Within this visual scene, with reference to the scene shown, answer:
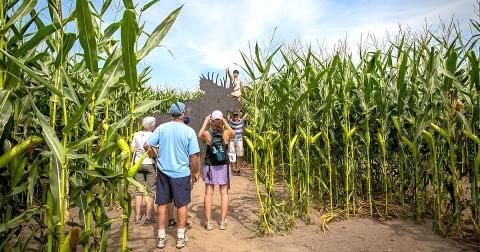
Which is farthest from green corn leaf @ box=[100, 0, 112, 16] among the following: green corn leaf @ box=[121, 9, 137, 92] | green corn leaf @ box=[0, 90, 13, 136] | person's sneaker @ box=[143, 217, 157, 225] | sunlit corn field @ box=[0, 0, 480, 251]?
person's sneaker @ box=[143, 217, 157, 225]

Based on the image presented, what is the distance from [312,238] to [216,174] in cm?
150

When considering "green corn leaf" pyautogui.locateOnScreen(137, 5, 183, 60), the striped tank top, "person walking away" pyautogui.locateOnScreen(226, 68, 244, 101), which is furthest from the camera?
"person walking away" pyautogui.locateOnScreen(226, 68, 244, 101)

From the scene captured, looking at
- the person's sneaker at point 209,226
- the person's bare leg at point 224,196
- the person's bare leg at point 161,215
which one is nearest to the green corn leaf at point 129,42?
the person's bare leg at point 161,215

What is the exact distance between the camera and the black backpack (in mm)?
4305

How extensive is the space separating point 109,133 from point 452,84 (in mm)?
3709

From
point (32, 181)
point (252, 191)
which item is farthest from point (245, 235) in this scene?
point (32, 181)

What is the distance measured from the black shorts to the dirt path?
58cm

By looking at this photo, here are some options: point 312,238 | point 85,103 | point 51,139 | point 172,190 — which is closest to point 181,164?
point 172,190

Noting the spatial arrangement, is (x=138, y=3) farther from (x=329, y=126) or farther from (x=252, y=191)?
(x=252, y=191)

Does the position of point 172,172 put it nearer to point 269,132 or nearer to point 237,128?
point 269,132

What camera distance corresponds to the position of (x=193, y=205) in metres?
5.89

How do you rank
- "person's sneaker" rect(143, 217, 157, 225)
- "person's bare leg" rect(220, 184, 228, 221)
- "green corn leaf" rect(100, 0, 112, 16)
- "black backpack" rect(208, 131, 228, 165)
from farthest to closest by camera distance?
"person's sneaker" rect(143, 217, 157, 225), "person's bare leg" rect(220, 184, 228, 221), "black backpack" rect(208, 131, 228, 165), "green corn leaf" rect(100, 0, 112, 16)

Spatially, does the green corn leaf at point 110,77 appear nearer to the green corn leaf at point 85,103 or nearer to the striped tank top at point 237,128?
the green corn leaf at point 85,103

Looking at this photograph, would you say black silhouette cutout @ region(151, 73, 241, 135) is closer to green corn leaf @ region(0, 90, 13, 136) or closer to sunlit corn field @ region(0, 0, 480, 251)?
sunlit corn field @ region(0, 0, 480, 251)
